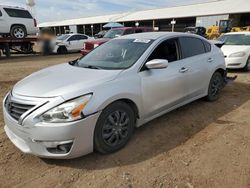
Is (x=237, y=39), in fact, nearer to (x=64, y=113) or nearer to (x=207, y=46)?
(x=207, y=46)

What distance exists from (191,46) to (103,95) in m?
2.52

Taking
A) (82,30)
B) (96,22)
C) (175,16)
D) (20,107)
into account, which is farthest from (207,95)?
(82,30)

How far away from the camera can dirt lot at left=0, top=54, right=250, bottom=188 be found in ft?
9.36

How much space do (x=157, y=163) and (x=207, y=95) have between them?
271cm

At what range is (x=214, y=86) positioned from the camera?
5488mm

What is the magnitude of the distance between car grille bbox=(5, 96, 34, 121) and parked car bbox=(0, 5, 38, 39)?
1261 centimetres

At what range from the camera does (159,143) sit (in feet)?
12.2

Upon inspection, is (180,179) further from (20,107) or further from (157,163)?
(20,107)

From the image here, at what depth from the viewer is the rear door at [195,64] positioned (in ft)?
14.8

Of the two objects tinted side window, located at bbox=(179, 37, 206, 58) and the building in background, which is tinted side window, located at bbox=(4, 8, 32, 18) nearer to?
tinted side window, located at bbox=(179, 37, 206, 58)

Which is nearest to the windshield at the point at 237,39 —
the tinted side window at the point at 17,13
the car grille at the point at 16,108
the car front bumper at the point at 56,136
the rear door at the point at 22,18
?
the car front bumper at the point at 56,136

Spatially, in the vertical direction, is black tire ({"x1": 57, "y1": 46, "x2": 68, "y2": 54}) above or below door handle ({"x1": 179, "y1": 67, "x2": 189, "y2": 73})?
below

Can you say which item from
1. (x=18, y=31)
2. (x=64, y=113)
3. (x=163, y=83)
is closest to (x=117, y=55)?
(x=163, y=83)

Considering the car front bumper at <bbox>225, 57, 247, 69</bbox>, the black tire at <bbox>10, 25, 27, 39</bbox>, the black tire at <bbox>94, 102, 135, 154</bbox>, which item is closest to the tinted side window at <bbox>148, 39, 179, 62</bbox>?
the black tire at <bbox>94, 102, 135, 154</bbox>
